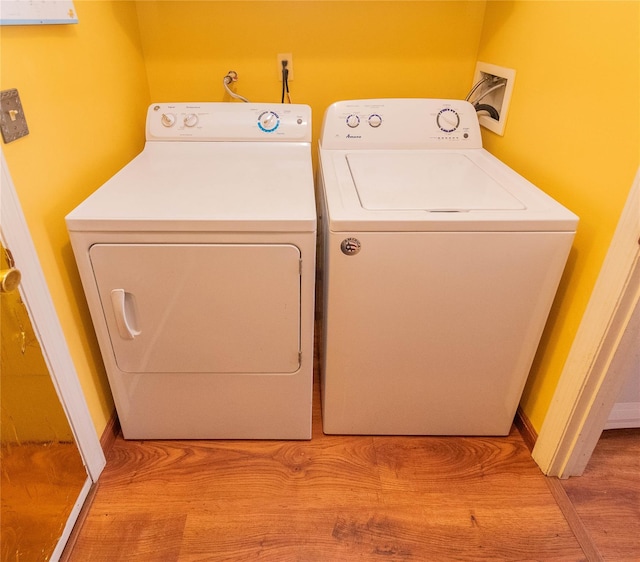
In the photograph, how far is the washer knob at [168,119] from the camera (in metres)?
1.63

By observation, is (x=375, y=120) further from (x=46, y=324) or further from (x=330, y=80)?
(x=46, y=324)

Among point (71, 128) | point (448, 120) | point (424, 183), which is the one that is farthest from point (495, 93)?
point (71, 128)

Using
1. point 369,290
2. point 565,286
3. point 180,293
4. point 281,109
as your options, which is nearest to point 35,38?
point 180,293

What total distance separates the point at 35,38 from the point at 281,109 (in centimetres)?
82

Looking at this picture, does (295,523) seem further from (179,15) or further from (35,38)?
(179,15)

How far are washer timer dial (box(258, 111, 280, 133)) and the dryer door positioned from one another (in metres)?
0.72

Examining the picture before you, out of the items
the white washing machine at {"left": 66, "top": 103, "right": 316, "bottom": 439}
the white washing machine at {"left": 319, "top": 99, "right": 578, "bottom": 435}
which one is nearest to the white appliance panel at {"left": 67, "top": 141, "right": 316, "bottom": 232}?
the white washing machine at {"left": 66, "top": 103, "right": 316, "bottom": 439}

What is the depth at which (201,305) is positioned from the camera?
1202 mm

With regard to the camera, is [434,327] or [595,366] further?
[434,327]

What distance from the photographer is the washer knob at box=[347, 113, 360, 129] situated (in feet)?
5.42

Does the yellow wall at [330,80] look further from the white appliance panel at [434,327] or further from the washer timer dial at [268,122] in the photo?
the washer timer dial at [268,122]

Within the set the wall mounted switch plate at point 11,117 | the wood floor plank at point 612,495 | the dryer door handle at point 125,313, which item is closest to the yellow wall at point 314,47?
the wall mounted switch plate at point 11,117

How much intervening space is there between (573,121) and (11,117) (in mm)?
1412

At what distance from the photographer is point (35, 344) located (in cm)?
103
